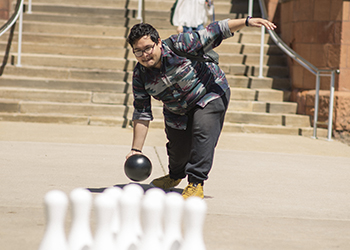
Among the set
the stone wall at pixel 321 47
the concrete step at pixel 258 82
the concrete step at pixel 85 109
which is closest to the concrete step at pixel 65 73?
the concrete step at pixel 85 109

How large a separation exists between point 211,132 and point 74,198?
1.87 meters

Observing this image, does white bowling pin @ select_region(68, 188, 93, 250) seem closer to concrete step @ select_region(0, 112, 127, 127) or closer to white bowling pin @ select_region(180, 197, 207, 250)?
white bowling pin @ select_region(180, 197, 207, 250)

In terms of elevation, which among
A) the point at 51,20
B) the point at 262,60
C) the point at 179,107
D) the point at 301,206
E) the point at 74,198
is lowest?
the point at 301,206

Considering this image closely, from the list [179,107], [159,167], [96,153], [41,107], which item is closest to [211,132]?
[179,107]

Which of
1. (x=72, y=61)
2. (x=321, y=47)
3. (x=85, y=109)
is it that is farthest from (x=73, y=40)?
(x=321, y=47)

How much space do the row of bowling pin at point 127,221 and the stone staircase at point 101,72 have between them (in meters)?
6.03

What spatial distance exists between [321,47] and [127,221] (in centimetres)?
729

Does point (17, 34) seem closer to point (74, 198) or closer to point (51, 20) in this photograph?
point (51, 20)

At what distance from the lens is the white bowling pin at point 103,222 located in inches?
90.1

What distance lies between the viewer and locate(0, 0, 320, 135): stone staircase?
28.3 ft

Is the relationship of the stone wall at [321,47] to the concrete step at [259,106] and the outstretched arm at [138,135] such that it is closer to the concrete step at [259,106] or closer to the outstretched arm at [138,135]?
the concrete step at [259,106]

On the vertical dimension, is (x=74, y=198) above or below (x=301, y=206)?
above

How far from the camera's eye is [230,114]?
869 centimetres

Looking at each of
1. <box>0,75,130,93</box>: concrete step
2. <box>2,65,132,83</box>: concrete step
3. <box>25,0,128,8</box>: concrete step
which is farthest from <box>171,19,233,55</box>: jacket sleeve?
<box>25,0,128,8</box>: concrete step
